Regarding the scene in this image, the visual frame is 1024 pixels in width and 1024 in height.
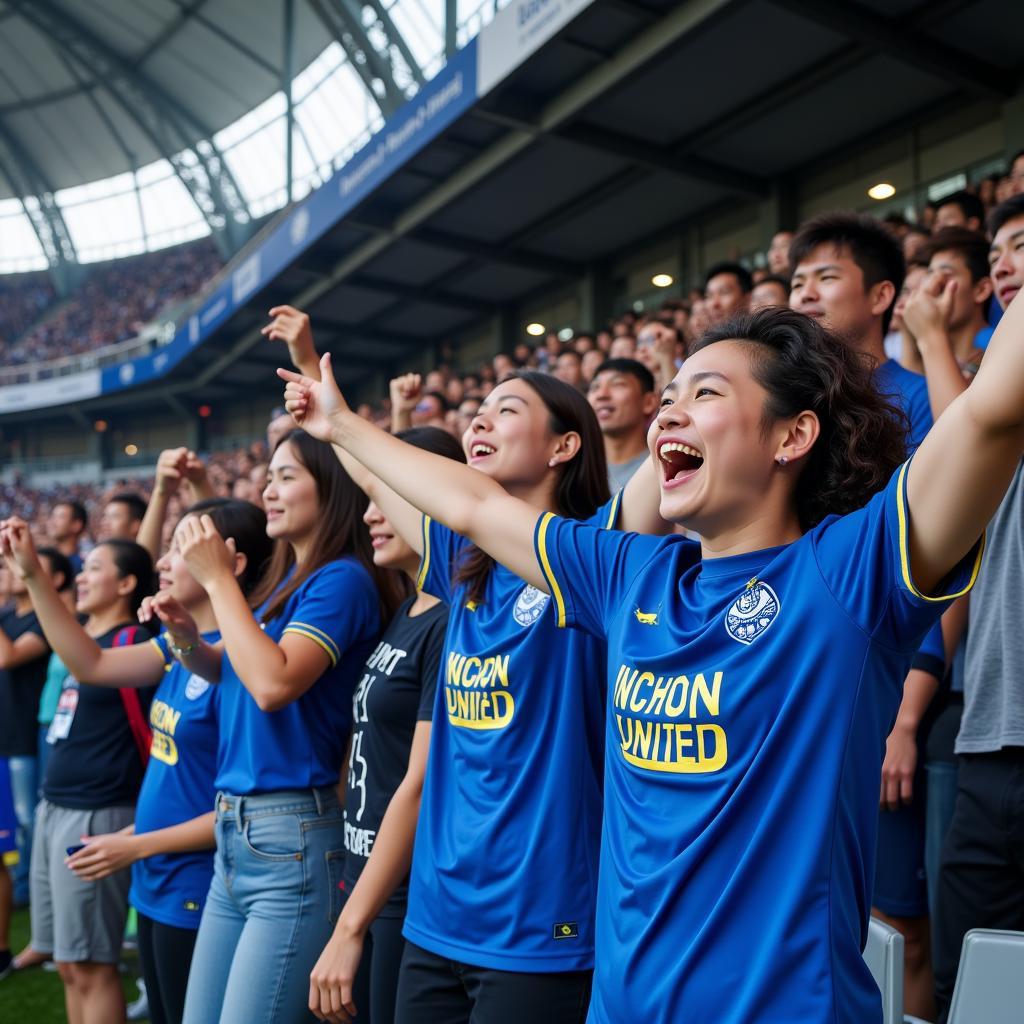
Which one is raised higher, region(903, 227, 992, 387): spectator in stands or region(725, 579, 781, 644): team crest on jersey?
region(903, 227, 992, 387): spectator in stands

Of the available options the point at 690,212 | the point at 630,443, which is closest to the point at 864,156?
the point at 690,212

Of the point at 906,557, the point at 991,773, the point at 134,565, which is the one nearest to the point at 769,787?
the point at 906,557

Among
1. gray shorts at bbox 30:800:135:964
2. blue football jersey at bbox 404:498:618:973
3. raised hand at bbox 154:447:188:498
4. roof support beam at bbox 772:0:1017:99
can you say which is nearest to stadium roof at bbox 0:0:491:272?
roof support beam at bbox 772:0:1017:99

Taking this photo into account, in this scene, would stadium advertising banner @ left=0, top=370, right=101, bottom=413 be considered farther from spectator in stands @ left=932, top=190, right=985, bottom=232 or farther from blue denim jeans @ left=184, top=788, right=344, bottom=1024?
blue denim jeans @ left=184, top=788, right=344, bottom=1024

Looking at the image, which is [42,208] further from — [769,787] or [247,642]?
[769,787]

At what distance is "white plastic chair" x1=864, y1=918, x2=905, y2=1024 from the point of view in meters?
1.59

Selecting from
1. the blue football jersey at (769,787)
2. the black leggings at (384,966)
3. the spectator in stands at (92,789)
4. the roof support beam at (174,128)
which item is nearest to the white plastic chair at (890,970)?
the blue football jersey at (769,787)

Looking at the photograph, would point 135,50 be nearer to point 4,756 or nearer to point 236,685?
point 4,756

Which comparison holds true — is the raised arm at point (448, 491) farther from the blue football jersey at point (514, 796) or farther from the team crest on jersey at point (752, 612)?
the team crest on jersey at point (752, 612)

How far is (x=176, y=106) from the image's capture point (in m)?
29.0

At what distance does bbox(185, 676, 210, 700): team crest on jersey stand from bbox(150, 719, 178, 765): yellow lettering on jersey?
0.14 meters

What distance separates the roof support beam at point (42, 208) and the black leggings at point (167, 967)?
120 feet

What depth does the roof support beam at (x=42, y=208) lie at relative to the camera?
3334 centimetres

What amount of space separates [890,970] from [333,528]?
175cm
